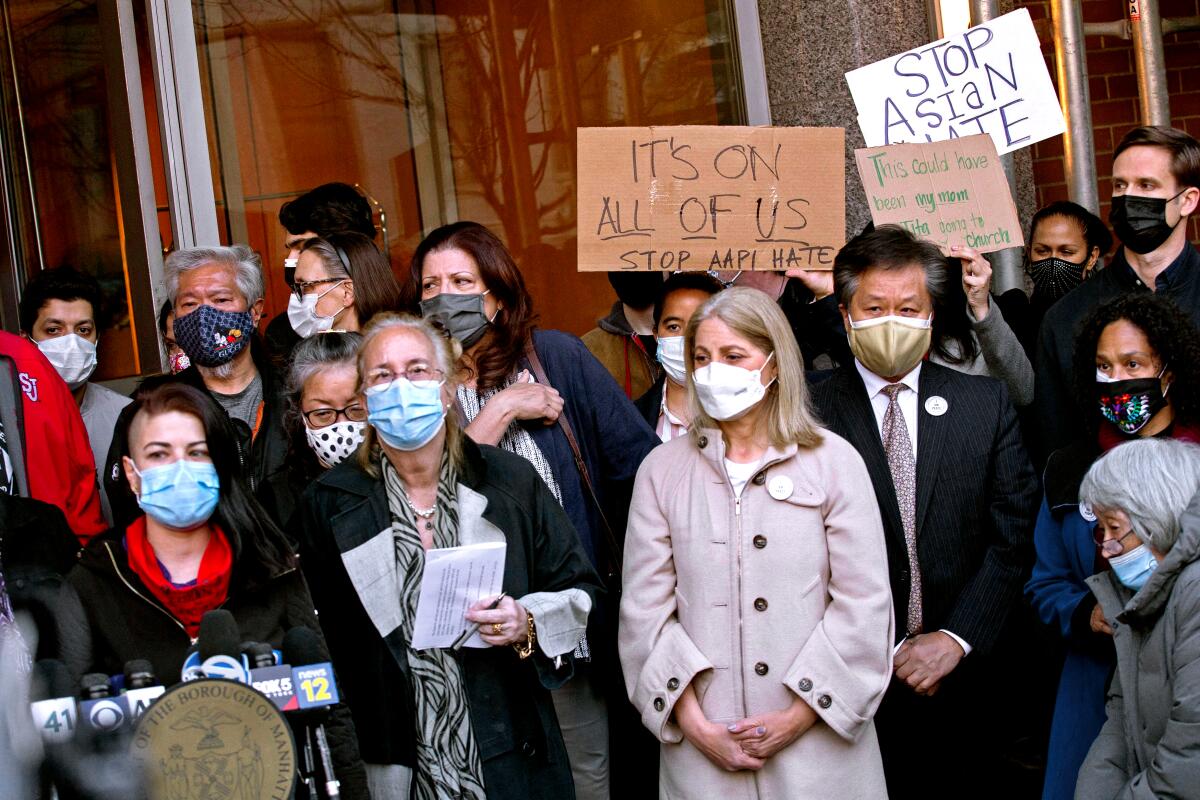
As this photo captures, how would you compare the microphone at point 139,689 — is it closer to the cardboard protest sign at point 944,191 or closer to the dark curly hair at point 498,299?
the dark curly hair at point 498,299

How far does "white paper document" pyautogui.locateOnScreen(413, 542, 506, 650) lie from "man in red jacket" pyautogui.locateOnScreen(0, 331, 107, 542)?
5.68 feet

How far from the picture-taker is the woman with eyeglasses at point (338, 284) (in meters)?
5.62

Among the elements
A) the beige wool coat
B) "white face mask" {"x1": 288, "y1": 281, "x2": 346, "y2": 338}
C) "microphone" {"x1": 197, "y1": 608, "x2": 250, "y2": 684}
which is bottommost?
the beige wool coat

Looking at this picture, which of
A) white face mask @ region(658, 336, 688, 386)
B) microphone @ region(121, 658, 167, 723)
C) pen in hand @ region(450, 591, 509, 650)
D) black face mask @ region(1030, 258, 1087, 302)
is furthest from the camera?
black face mask @ region(1030, 258, 1087, 302)

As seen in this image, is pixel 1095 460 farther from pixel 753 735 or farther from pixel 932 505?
pixel 753 735

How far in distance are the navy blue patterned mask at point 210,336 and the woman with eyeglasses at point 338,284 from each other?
0.39 metres

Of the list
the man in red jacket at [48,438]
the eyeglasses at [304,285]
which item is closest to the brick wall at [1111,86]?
the eyeglasses at [304,285]

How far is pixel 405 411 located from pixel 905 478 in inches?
64.0

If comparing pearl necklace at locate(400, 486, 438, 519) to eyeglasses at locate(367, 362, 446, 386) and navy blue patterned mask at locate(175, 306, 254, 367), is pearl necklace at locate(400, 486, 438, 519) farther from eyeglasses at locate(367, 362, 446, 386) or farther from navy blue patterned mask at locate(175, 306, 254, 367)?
Result: navy blue patterned mask at locate(175, 306, 254, 367)

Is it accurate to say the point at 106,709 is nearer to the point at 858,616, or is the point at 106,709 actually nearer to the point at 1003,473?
the point at 858,616

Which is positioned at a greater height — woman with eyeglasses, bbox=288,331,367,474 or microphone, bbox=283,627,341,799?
woman with eyeglasses, bbox=288,331,367,474

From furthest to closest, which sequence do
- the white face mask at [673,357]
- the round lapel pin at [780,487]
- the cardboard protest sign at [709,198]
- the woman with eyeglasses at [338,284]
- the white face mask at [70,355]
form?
the white face mask at [70,355]
the woman with eyeglasses at [338,284]
the cardboard protest sign at [709,198]
the white face mask at [673,357]
the round lapel pin at [780,487]

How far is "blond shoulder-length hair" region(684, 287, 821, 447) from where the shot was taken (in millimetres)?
4238

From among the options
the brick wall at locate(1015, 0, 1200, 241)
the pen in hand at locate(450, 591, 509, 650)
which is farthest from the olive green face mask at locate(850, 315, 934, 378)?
the brick wall at locate(1015, 0, 1200, 241)
